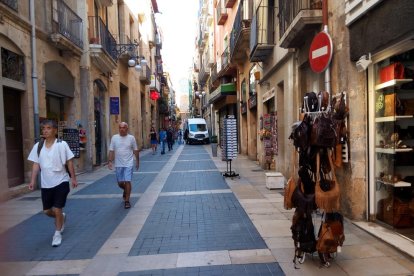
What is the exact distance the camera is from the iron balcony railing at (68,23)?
13.0m

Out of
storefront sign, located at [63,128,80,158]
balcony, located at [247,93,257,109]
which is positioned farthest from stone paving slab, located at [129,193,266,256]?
balcony, located at [247,93,257,109]

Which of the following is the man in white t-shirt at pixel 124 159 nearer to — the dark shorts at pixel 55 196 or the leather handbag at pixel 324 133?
the dark shorts at pixel 55 196

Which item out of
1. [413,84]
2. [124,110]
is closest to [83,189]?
[413,84]

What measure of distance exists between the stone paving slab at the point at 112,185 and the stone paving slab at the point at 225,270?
5786 millimetres

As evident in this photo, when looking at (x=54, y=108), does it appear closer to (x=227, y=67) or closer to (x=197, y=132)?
(x=227, y=67)

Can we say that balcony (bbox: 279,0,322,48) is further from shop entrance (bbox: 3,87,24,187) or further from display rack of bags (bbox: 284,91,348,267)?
shop entrance (bbox: 3,87,24,187)

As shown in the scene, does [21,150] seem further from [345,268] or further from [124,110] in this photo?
[124,110]

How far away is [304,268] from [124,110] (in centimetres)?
2244

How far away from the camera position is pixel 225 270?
4.57 m

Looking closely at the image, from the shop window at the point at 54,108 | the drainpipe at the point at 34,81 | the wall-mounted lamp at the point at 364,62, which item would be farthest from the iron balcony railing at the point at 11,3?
the wall-mounted lamp at the point at 364,62

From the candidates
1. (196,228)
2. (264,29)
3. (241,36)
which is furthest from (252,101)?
(196,228)

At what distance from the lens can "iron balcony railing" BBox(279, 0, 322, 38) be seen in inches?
332

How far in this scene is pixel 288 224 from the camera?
258 inches

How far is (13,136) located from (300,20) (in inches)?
310
